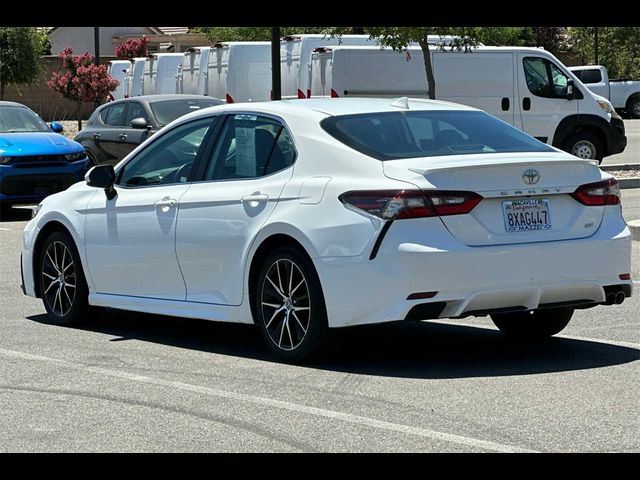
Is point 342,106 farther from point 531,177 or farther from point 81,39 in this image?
point 81,39

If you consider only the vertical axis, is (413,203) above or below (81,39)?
below

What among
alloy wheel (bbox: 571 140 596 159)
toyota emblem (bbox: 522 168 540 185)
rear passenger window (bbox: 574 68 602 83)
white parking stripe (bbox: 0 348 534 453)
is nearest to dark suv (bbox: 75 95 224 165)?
alloy wheel (bbox: 571 140 596 159)

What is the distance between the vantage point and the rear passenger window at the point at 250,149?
857 centimetres

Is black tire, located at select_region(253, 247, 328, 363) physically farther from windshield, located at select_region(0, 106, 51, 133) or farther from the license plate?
windshield, located at select_region(0, 106, 51, 133)

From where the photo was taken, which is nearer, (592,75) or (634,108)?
(592,75)

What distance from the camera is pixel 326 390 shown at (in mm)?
7430

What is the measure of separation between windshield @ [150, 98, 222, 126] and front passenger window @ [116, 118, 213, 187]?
11.5 metres

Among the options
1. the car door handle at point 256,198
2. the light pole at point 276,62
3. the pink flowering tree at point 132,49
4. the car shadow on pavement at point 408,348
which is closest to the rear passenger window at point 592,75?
the pink flowering tree at point 132,49

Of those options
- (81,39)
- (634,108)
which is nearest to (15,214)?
(634,108)

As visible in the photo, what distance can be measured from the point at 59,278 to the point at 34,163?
940 cm

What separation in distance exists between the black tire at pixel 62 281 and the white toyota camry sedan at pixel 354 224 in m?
0.31

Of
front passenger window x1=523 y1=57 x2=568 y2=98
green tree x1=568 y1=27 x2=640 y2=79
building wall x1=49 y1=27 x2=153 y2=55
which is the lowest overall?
front passenger window x1=523 y1=57 x2=568 y2=98

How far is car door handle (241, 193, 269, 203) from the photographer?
27.5 feet
